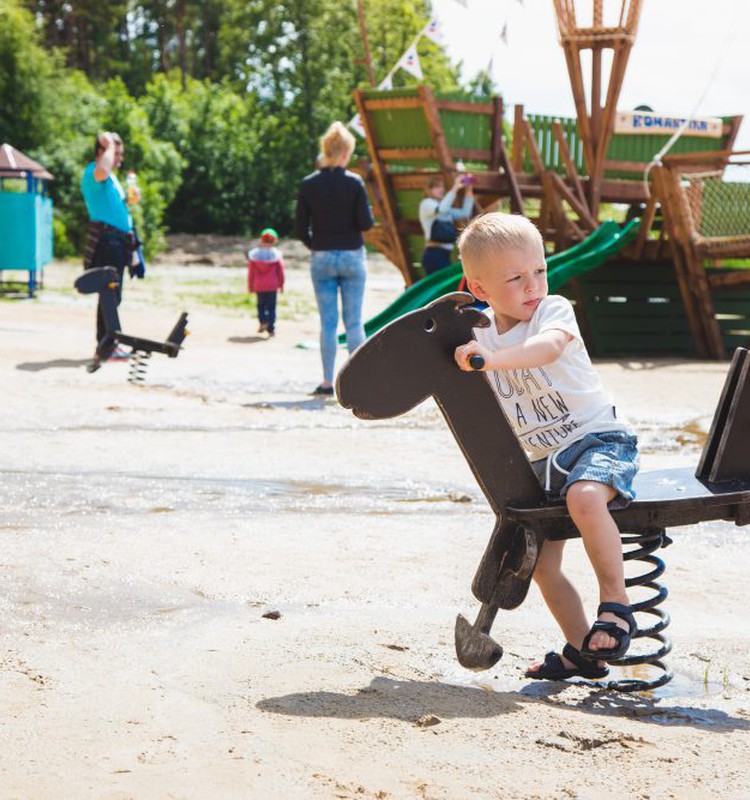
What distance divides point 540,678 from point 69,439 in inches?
182

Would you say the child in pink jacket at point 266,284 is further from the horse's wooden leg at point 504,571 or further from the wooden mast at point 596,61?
the horse's wooden leg at point 504,571

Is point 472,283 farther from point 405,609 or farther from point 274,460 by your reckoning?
point 274,460

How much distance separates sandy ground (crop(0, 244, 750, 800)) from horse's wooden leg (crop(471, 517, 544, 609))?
0.26m

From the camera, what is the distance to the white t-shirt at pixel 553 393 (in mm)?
3797

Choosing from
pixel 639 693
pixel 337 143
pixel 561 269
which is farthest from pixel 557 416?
pixel 561 269

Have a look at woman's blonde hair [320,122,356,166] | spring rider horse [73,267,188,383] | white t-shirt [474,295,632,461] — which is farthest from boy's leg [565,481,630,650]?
spring rider horse [73,267,188,383]

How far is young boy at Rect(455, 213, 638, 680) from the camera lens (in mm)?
3658

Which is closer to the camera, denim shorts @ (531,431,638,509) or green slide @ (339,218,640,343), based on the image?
denim shorts @ (531,431,638,509)

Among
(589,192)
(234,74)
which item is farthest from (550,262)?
(234,74)

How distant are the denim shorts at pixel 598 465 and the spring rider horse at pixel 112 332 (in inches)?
292

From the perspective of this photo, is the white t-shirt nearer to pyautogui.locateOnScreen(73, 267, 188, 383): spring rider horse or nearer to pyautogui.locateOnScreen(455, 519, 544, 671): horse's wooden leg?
pyautogui.locateOnScreen(455, 519, 544, 671): horse's wooden leg

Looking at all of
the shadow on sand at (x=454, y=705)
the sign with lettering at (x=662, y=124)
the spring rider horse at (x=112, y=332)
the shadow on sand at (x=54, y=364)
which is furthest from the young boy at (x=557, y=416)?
the sign with lettering at (x=662, y=124)

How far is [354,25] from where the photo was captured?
52.1 m

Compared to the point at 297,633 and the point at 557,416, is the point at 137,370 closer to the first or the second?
the point at 297,633
